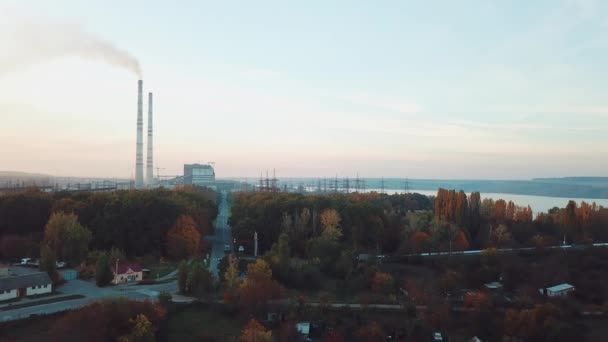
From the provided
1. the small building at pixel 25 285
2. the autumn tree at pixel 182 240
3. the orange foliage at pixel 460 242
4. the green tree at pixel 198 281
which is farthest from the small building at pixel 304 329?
the orange foliage at pixel 460 242

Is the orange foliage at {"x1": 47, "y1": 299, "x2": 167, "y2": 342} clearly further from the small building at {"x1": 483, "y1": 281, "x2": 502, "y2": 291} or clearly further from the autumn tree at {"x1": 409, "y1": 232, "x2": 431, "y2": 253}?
the autumn tree at {"x1": 409, "y1": 232, "x2": 431, "y2": 253}

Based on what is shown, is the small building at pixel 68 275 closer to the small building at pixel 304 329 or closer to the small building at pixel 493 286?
the small building at pixel 304 329

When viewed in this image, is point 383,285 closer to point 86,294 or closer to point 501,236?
point 86,294

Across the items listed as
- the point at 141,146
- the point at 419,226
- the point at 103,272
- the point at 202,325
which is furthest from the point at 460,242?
the point at 141,146

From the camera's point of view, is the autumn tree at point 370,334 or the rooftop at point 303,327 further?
the rooftop at point 303,327

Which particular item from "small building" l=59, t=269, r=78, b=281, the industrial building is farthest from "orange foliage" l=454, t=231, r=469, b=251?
the industrial building

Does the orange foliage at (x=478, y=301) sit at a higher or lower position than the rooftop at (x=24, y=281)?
lower
